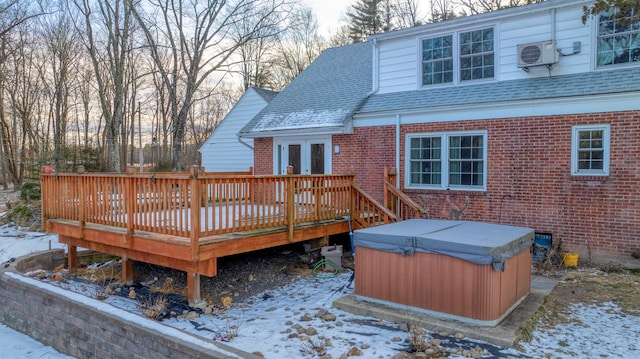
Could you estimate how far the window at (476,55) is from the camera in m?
8.84

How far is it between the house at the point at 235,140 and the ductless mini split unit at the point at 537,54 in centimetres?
892

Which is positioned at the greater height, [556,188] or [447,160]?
[447,160]

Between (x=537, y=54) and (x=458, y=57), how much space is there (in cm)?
162

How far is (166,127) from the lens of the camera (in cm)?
3084

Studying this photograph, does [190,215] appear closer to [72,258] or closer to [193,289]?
[193,289]

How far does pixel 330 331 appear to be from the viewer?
4.77 metres

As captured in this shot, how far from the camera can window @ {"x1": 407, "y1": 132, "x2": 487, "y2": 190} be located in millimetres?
8609

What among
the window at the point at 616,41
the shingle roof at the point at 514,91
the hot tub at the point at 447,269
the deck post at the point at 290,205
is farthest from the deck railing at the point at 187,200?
the window at the point at 616,41

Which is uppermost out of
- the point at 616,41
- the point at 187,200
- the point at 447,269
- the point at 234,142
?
the point at 616,41

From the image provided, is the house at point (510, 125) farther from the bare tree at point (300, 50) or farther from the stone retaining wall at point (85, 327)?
the bare tree at point (300, 50)

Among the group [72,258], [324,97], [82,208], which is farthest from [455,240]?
[324,97]

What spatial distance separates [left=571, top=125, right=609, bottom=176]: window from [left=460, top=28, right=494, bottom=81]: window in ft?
7.09

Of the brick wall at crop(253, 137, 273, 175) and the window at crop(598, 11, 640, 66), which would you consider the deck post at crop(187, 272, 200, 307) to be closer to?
the brick wall at crop(253, 137, 273, 175)

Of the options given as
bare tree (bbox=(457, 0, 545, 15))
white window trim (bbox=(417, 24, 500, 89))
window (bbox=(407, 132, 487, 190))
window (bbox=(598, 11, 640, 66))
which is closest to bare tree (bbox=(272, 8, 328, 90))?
bare tree (bbox=(457, 0, 545, 15))
